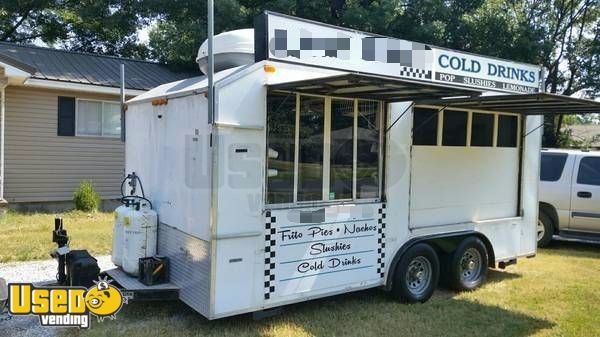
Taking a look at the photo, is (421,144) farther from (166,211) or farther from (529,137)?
(166,211)

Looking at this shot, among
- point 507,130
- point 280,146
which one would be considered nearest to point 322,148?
point 280,146

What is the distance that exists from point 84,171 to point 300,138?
353 inches

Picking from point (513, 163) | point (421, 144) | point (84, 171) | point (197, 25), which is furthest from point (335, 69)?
point (197, 25)

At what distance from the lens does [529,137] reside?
715 centimetres

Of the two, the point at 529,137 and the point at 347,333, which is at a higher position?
the point at 529,137

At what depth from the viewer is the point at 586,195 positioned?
369 inches

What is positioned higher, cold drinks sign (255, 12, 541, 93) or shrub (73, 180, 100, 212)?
Answer: cold drinks sign (255, 12, 541, 93)

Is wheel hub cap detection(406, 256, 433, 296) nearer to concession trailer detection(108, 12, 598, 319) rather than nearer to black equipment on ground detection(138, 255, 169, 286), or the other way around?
concession trailer detection(108, 12, 598, 319)

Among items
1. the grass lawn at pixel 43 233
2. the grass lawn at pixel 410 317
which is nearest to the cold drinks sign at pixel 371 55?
the grass lawn at pixel 410 317

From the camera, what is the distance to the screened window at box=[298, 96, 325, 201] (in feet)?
16.5

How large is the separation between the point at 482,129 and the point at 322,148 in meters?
2.62

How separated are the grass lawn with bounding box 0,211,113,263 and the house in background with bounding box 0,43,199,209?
1.07 m

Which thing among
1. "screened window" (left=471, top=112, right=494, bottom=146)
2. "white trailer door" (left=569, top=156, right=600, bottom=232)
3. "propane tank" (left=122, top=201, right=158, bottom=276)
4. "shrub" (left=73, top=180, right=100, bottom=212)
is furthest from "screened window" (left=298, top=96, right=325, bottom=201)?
"shrub" (left=73, top=180, right=100, bottom=212)

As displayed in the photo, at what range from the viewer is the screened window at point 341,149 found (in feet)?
17.2
